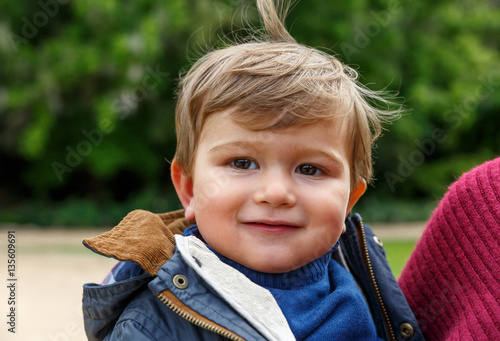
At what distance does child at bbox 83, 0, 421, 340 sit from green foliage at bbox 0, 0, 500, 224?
Answer: 6.67m

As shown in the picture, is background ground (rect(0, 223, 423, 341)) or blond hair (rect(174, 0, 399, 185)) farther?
background ground (rect(0, 223, 423, 341))

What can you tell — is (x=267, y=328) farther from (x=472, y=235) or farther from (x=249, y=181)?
(x=472, y=235)

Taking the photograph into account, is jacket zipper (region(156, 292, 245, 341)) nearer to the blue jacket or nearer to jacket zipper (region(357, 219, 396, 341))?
the blue jacket

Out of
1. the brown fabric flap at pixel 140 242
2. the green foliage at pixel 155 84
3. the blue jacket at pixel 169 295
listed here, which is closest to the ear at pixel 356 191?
the blue jacket at pixel 169 295

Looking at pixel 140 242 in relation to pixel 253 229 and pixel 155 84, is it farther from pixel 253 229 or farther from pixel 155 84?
pixel 155 84

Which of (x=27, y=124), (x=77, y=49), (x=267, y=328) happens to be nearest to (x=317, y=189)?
(x=267, y=328)

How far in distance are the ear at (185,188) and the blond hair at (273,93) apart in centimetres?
3

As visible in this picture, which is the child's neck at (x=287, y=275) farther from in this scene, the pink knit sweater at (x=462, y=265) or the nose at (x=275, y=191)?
the pink knit sweater at (x=462, y=265)

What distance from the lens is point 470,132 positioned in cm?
1459

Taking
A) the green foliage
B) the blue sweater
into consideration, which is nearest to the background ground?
the green foliage

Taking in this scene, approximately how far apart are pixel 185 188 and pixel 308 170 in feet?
1.44

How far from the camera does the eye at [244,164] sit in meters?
1.50

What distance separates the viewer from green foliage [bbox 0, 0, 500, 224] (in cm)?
964

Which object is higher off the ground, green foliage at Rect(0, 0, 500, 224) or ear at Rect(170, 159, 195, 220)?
ear at Rect(170, 159, 195, 220)
